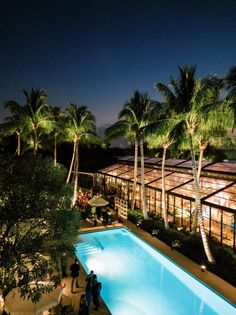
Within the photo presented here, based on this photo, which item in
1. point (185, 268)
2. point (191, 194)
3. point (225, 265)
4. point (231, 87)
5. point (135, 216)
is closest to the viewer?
point (231, 87)

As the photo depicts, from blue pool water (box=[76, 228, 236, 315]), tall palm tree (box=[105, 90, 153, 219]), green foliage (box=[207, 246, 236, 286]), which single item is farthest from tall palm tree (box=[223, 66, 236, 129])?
tall palm tree (box=[105, 90, 153, 219])

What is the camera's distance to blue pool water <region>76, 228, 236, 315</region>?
9734mm

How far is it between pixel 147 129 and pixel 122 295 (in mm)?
8382

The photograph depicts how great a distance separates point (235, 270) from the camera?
35.7ft

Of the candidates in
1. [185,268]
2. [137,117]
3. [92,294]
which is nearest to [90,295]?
[92,294]

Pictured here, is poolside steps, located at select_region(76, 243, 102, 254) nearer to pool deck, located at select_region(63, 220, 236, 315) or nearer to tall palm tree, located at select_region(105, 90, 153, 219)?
pool deck, located at select_region(63, 220, 236, 315)

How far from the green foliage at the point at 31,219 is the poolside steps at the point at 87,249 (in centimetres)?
831

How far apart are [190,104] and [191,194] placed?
20.6 ft

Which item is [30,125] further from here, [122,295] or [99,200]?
[122,295]

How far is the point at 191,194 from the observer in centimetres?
1581

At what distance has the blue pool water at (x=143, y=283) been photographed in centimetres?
973

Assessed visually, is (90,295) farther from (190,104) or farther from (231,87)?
(231,87)

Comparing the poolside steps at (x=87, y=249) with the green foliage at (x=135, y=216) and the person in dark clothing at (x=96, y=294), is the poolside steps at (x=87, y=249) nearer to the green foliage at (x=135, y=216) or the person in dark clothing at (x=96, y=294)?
the green foliage at (x=135, y=216)

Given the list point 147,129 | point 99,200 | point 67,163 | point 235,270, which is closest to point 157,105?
→ point 147,129
